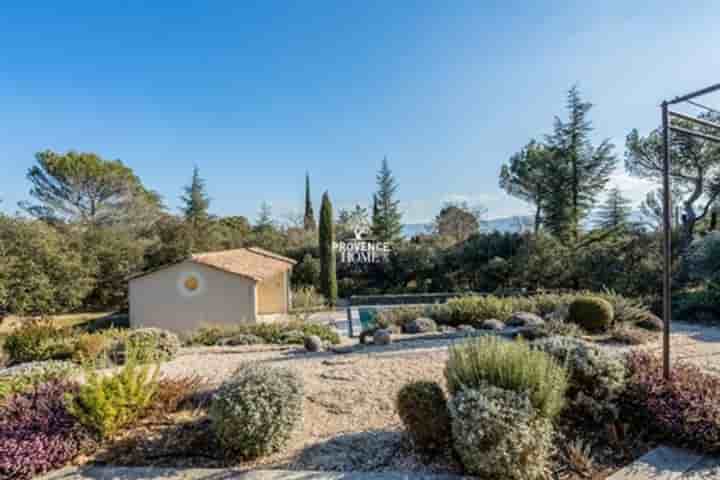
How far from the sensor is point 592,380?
305cm

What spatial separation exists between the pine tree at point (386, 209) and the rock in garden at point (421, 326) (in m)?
17.0

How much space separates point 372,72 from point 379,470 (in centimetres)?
967

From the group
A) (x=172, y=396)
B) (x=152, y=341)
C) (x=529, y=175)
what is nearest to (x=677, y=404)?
(x=172, y=396)

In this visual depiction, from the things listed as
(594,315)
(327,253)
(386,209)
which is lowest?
(594,315)

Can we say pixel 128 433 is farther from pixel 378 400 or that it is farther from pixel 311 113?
pixel 311 113

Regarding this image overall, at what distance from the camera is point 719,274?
9.04m

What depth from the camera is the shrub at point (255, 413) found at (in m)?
2.73

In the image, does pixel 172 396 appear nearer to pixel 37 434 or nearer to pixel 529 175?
pixel 37 434

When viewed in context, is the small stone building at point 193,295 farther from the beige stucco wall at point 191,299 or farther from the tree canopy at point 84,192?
the tree canopy at point 84,192

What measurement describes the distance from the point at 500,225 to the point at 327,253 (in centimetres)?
1016

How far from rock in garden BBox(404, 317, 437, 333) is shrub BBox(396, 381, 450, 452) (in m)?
5.39

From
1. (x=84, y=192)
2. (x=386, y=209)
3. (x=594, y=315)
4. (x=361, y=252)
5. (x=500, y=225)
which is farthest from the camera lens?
(x=386, y=209)

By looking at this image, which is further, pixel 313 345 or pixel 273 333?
pixel 273 333

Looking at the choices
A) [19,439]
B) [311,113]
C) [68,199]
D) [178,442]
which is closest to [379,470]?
[178,442]
